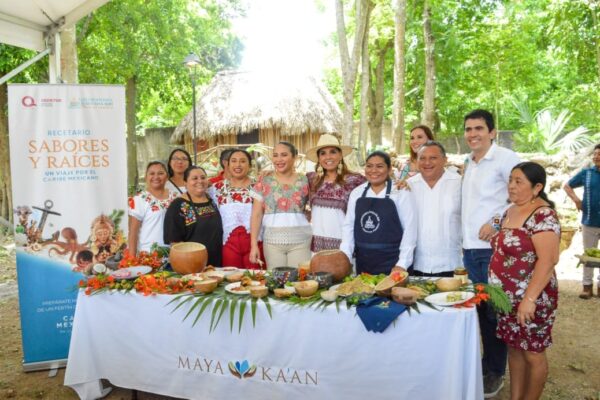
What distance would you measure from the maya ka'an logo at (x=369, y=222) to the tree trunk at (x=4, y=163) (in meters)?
8.62

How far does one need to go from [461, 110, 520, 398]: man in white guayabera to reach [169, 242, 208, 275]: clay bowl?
1.75 metres

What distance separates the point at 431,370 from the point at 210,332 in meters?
1.22

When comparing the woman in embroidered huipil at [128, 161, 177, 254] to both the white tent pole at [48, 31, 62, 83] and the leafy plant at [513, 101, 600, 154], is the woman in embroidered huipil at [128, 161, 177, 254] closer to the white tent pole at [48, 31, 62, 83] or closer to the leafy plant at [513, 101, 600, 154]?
the white tent pole at [48, 31, 62, 83]

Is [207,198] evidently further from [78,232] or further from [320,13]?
[320,13]

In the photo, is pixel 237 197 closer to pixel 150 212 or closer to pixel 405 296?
pixel 150 212

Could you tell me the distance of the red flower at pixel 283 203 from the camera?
373cm

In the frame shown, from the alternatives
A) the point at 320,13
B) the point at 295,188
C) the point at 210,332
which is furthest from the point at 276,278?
the point at 320,13

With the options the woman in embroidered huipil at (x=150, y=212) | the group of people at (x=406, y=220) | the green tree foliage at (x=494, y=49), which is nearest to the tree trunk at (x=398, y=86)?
the green tree foliage at (x=494, y=49)

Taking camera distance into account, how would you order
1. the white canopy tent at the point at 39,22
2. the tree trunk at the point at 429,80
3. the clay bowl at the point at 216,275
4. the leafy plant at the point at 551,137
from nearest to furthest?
the clay bowl at the point at 216,275 → the white canopy tent at the point at 39,22 → the leafy plant at the point at 551,137 → the tree trunk at the point at 429,80

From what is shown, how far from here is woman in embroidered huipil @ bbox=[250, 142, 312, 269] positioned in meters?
3.71

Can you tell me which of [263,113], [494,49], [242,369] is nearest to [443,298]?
[242,369]

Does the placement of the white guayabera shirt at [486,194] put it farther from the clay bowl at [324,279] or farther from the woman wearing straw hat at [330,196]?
the clay bowl at [324,279]

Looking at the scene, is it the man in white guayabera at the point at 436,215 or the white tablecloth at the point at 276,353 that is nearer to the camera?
the white tablecloth at the point at 276,353

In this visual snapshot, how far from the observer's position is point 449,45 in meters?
12.9
